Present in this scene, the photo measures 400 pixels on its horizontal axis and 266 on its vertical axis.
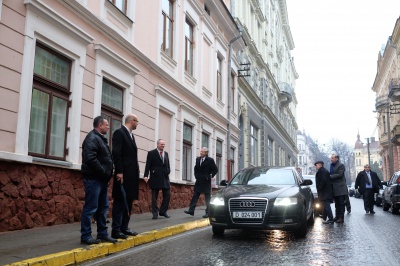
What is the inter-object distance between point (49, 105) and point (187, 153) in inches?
346

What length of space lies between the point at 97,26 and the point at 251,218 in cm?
615

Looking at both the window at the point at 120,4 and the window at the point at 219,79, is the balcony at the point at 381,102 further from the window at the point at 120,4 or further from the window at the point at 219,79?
the window at the point at 120,4

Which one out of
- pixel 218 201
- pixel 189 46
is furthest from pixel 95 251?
pixel 189 46

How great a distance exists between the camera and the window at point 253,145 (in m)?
29.5

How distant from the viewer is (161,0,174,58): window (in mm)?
15032

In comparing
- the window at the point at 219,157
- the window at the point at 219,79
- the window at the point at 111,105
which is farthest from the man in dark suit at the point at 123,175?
the window at the point at 219,79

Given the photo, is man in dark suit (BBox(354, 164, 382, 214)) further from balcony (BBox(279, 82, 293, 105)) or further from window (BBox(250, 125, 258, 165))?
balcony (BBox(279, 82, 293, 105))

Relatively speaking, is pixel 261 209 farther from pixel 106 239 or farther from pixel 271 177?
pixel 106 239

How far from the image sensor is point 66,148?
9188mm

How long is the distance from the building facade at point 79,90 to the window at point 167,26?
4 centimetres

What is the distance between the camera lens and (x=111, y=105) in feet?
37.0

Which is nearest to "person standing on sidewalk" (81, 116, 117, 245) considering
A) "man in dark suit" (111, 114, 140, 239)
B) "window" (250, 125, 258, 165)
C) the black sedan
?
"man in dark suit" (111, 114, 140, 239)

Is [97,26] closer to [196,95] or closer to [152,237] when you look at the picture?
[152,237]

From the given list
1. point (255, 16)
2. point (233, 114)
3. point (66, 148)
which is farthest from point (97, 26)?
point (255, 16)
